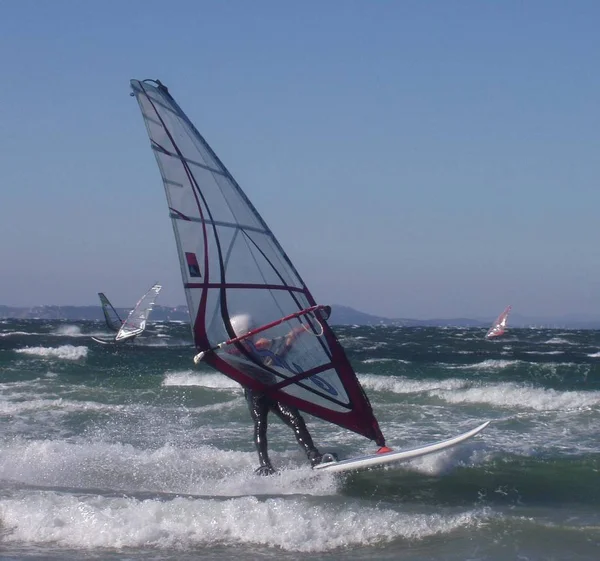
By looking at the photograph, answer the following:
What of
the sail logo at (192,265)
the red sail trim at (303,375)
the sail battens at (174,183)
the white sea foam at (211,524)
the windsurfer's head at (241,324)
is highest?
the sail battens at (174,183)

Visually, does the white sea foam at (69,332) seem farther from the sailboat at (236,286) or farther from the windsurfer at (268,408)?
the sailboat at (236,286)

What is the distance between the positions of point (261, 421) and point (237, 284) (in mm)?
1292

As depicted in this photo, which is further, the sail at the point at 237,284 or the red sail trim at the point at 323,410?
the red sail trim at the point at 323,410

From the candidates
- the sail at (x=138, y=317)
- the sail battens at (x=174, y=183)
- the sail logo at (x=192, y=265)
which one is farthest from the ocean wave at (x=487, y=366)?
the sail battens at (x=174, y=183)

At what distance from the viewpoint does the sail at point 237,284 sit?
752 centimetres

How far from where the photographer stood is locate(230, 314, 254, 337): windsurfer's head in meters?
7.77

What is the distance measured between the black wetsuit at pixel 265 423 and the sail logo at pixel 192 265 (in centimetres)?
125

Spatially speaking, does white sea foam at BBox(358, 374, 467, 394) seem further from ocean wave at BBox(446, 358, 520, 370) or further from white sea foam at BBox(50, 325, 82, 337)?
white sea foam at BBox(50, 325, 82, 337)

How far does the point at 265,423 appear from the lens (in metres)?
8.09

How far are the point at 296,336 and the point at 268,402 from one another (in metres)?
0.67

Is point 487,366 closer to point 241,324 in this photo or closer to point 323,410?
point 323,410

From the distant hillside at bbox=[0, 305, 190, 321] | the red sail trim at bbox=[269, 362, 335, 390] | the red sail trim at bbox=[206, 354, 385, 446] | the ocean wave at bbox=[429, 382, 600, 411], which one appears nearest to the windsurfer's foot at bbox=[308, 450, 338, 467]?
the red sail trim at bbox=[206, 354, 385, 446]

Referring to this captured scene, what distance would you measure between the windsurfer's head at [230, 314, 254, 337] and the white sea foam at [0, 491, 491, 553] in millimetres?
1449

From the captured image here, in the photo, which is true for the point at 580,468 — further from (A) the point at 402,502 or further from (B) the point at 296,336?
(B) the point at 296,336
